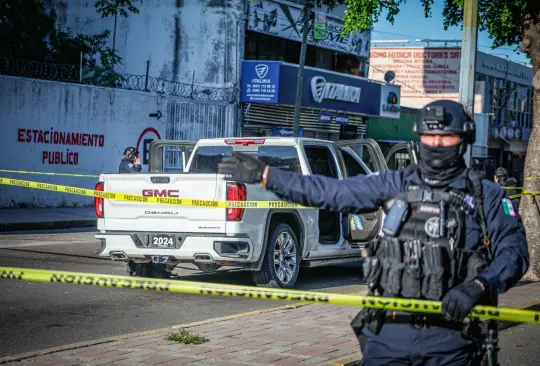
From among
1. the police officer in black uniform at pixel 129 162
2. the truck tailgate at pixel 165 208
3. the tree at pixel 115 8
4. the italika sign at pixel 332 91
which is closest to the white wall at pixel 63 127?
the tree at pixel 115 8

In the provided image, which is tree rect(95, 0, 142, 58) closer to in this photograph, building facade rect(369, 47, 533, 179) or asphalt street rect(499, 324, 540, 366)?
building facade rect(369, 47, 533, 179)

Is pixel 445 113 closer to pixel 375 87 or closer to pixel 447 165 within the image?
pixel 447 165

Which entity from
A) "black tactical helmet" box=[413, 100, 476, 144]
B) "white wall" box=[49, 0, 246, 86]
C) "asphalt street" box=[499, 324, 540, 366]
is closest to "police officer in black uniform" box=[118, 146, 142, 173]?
"asphalt street" box=[499, 324, 540, 366]

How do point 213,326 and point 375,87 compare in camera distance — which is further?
point 375,87

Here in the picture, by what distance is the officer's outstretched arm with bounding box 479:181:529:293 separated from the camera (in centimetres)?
405

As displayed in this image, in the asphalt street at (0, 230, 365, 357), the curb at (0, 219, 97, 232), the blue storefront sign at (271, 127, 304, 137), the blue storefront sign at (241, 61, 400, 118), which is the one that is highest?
the blue storefront sign at (241, 61, 400, 118)

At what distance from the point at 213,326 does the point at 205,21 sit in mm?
24926

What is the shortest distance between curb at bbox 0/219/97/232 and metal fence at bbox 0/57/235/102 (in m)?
4.60

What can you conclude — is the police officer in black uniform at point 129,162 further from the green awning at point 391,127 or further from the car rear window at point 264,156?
the green awning at point 391,127

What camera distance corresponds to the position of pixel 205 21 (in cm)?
3178

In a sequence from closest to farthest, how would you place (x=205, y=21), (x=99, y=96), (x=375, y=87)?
(x=99, y=96) < (x=205, y=21) < (x=375, y=87)

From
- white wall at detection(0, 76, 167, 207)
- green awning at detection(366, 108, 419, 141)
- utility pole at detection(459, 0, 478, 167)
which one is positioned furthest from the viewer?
green awning at detection(366, 108, 419, 141)

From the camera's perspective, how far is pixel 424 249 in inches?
157

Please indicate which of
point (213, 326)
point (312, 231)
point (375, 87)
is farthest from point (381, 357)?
point (375, 87)
